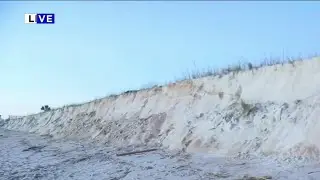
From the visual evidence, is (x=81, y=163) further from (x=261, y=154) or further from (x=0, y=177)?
(x=261, y=154)

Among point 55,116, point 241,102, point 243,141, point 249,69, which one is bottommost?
point 55,116

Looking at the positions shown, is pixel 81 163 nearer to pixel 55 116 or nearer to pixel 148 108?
pixel 148 108

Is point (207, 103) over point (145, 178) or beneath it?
over

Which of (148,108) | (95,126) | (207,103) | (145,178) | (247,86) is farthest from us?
(95,126)

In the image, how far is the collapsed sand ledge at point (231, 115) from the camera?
905 centimetres

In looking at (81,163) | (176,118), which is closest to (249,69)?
(176,118)

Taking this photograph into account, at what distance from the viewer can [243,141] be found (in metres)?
9.74

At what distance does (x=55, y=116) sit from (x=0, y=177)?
1212cm

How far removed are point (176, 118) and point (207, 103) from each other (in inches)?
45.3

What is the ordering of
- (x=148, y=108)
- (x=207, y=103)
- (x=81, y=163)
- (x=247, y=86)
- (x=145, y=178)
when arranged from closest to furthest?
(x=145, y=178) → (x=81, y=163) → (x=247, y=86) → (x=207, y=103) → (x=148, y=108)

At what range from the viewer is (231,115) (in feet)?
35.5

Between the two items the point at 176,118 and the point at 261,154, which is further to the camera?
the point at 176,118

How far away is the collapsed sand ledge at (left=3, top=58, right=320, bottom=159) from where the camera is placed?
9047 mm

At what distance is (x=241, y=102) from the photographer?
11.0 meters
